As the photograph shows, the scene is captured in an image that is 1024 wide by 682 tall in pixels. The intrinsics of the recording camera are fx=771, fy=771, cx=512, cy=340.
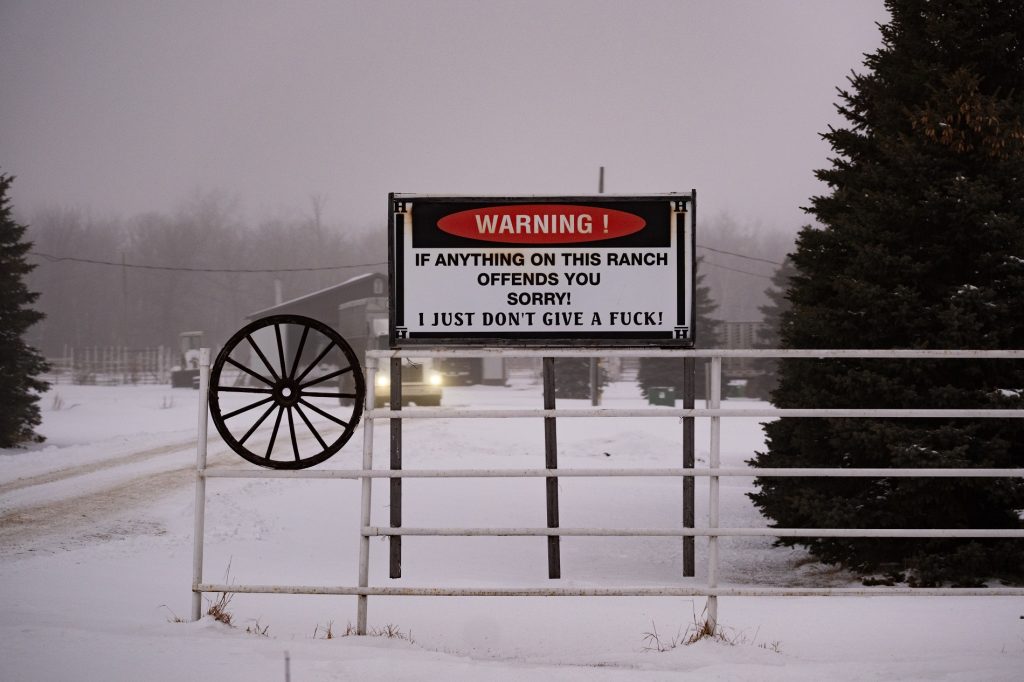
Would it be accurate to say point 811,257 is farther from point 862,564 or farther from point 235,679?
point 235,679

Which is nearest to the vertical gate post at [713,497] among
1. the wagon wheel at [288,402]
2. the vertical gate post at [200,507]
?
the wagon wheel at [288,402]

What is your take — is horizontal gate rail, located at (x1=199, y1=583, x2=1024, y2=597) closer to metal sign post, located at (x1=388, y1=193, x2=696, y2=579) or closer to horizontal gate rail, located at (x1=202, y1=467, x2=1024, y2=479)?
horizontal gate rail, located at (x1=202, y1=467, x2=1024, y2=479)

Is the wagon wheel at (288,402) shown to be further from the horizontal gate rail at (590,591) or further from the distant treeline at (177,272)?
the distant treeline at (177,272)

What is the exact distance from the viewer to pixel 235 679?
4.11 m

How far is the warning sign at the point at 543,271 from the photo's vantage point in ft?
18.0

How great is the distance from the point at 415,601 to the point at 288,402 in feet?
6.44

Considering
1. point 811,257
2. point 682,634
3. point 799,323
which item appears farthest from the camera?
point 811,257

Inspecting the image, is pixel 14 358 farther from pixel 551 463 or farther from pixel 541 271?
pixel 541 271

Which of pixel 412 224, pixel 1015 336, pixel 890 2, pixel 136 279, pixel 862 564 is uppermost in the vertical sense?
pixel 136 279

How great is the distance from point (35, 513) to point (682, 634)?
27.7 feet

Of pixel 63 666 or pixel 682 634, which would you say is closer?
pixel 63 666

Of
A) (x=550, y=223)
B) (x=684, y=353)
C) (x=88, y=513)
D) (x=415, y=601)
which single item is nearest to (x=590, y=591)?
(x=684, y=353)

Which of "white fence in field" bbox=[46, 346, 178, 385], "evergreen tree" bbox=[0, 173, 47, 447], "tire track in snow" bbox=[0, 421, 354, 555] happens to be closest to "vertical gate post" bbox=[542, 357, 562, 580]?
"tire track in snow" bbox=[0, 421, 354, 555]

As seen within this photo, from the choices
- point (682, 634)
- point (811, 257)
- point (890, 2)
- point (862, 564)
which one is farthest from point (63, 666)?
point (890, 2)
